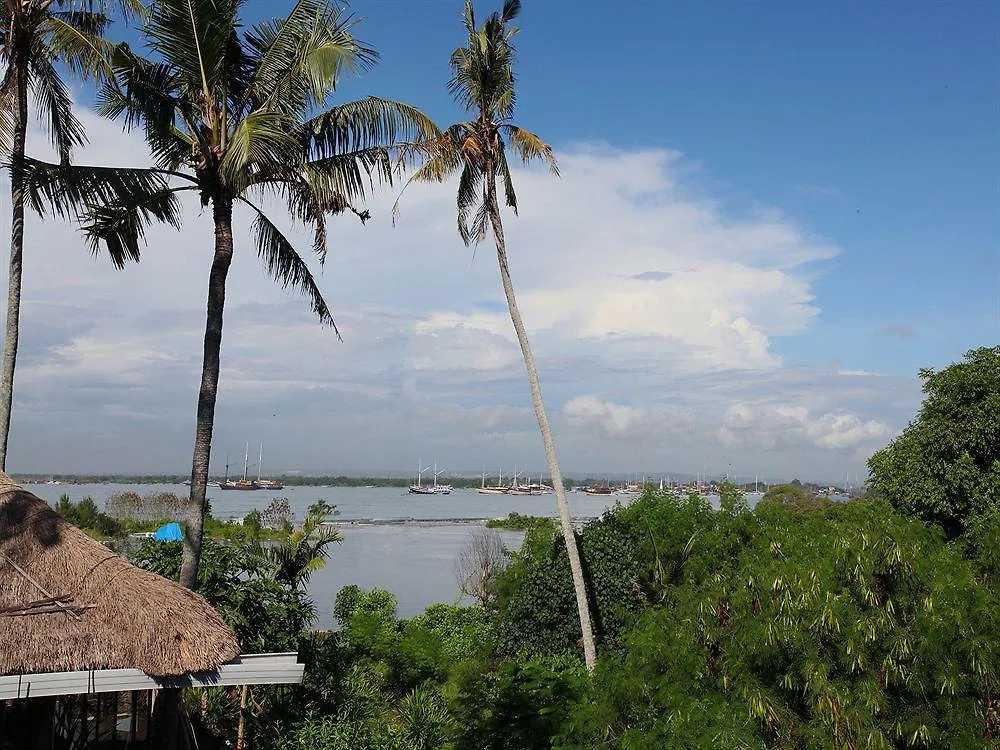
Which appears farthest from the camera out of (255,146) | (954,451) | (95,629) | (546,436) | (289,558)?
(954,451)

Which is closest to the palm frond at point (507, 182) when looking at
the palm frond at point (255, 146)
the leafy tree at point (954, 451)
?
the palm frond at point (255, 146)

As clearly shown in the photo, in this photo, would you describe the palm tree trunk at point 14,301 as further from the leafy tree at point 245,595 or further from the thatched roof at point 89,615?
the thatched roof at point 89,615

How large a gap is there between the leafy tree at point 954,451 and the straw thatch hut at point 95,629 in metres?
15.8

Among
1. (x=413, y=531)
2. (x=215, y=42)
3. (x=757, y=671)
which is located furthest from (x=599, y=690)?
(x=413, y=531)

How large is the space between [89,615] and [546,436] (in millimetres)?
9504

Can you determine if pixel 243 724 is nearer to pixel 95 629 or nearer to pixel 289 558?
pixel 289 558

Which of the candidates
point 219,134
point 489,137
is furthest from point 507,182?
point 219,134

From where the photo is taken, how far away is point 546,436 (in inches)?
576

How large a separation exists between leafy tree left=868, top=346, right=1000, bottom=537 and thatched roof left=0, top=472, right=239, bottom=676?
15902 millimetres

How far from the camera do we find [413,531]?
62344 millimetres

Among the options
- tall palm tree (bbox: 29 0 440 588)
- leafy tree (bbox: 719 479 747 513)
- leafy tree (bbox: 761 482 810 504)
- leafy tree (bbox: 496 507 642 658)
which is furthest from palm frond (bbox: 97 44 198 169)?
leafy tree (bbox: 761 482 810 504)

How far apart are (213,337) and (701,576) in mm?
10070

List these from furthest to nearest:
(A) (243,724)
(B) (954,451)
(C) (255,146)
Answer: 1. (B) (954,451)
2. (A) (243,724)
3. (C) (255,146)

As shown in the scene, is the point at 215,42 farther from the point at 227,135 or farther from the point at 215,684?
the point at 215,684
